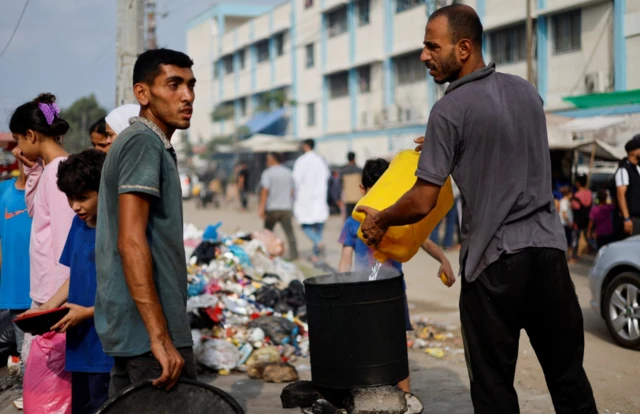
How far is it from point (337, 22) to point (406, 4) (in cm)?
806

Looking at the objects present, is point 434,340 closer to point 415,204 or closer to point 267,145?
point 415,204

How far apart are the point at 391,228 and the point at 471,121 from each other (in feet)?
3.08

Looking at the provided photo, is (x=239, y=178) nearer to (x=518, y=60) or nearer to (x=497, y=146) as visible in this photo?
(x=518, y=60)

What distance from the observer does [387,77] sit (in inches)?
1369

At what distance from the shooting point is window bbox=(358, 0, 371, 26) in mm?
36562

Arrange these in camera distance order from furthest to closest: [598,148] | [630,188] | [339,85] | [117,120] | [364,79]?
[339,85] → [364,79] → [598,148] → [630,188] → [117,120]

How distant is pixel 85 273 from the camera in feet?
12.8

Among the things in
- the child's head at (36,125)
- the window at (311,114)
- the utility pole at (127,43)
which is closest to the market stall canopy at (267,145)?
the window at (311,114)

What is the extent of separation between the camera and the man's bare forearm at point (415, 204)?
3496 millimetres

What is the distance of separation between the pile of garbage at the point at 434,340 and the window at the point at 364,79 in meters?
29.4

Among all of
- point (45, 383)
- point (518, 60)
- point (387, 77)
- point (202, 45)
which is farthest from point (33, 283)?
point (202, 45)

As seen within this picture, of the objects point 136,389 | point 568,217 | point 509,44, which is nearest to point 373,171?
point 136,389

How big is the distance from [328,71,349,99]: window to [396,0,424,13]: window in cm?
670

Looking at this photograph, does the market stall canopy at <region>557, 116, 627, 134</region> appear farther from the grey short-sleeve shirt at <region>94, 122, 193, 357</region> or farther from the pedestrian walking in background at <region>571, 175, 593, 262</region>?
the grey short-sleeve shirt at <region>94, 122, 193, 357</region>
